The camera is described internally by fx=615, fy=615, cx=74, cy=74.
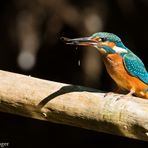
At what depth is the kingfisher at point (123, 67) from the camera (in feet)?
12.0

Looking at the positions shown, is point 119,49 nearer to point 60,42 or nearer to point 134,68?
point 134,68

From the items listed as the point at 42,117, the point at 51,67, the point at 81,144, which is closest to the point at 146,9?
the point at 51,67

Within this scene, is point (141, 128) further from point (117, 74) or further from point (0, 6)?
point (0, 6)

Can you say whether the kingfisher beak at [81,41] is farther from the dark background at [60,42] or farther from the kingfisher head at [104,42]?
the dark background at [60,42]

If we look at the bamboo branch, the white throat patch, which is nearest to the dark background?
the white throat patch

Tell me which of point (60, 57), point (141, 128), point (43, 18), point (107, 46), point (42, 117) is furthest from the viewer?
point (60, 57)

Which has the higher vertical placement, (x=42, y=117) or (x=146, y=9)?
(x=146, y=9)

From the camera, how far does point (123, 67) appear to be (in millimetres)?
3785

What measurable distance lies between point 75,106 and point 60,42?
259 cm

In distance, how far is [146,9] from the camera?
5371 millimetres

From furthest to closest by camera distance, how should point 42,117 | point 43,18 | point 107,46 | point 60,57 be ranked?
point 60,57
point 43,18
point 107,46
point 42,117

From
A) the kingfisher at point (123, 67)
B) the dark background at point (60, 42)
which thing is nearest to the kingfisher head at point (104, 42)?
the kingfisher at point (123, 67)

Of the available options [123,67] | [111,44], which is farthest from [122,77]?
[111,44]

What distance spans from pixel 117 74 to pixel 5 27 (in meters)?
1.94
